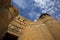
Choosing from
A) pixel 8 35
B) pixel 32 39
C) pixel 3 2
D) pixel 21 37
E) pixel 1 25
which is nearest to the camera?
pixel 3 2

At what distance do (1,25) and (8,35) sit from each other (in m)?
1.92

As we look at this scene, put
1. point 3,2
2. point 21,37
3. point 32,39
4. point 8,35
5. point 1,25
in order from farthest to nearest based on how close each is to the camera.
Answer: point 21,37
point 32,39
point 8,35
point 1,25
point 3,2

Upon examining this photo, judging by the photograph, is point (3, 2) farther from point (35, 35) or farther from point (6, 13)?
point (35, 35)

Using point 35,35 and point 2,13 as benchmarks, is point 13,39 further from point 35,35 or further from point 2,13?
point 2,13

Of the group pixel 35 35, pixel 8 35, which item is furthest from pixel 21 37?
pixel 8 35

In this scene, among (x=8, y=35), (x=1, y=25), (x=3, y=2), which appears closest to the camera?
(x=3, y=2)

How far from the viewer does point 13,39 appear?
460 centimetres

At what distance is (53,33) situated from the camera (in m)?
5.46

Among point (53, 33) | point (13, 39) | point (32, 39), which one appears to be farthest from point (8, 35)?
point (53, 33)

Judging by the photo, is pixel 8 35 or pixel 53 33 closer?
pixel 8 35

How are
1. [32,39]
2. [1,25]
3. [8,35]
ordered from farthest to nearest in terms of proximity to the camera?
[32,39], [8,35], [1,25]

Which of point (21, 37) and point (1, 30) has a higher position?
point (21, 37)

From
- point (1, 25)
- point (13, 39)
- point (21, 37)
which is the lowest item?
point (1, 25)

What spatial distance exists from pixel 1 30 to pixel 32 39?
2.31 metres
